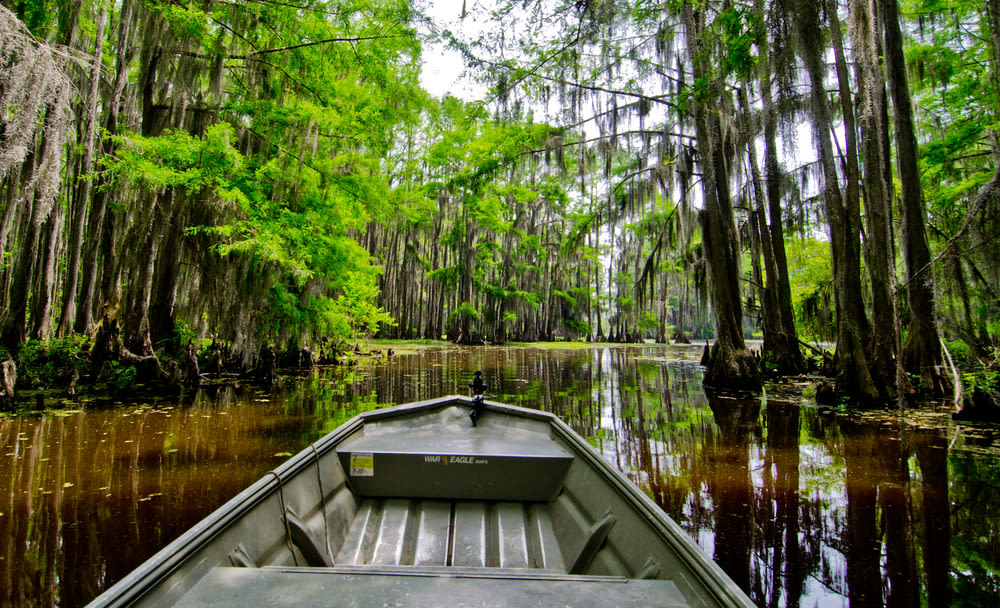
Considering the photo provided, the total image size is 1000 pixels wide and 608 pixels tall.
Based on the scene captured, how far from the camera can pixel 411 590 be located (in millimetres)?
1653

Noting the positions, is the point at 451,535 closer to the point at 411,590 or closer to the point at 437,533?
the point at 437,533

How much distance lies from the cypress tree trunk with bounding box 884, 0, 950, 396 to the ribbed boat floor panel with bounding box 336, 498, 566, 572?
6939mm

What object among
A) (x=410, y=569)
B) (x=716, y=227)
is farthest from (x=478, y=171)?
(x=410, y=569)

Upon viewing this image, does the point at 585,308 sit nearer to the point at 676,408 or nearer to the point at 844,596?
the point at 676,408

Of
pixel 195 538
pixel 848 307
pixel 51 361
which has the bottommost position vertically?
pixel 195 538

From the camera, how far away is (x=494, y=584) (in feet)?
5.63

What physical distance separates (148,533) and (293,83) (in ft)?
29.0

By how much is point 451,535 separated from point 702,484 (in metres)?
2.48

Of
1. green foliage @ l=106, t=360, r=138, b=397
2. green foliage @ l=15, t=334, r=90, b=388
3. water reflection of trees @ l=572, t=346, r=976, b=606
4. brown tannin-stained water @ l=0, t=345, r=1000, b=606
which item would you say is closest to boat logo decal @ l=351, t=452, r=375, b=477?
brown tannin-stained water @ l=0, t=345, r=1000, b=606

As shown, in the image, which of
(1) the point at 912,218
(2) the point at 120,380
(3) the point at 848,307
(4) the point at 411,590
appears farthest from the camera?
(2) the point at 120,380

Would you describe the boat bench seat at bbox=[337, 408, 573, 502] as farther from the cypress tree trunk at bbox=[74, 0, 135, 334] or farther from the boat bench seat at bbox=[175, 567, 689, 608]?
the cypress tree trunk at bbox=[74, 0, 135, 334]

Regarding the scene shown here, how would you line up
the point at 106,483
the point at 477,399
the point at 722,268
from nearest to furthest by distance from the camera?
the point at 106,483, the point at 477,399, the point at 722,268

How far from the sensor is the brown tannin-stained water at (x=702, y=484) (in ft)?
8.37

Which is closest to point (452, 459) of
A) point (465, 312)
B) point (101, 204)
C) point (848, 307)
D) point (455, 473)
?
point (455, 473)
